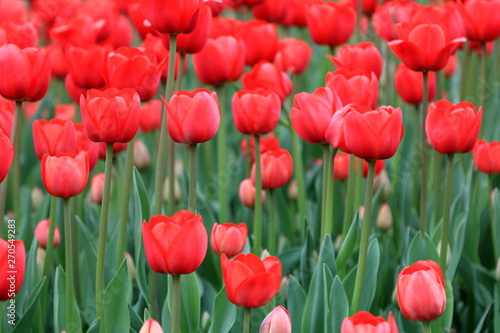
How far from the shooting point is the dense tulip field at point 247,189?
1.25m

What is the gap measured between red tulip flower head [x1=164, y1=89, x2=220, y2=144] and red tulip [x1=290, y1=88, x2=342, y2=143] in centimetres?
19

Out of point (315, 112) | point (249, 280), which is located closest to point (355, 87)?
point (315, 112)

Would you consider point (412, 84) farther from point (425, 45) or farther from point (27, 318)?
point (27, 318)

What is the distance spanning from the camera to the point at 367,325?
3.26 feet

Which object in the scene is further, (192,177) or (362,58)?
(362,58)

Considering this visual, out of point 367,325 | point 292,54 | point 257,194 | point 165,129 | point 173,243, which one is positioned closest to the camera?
point 367,325

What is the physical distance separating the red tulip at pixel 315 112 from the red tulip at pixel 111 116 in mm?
327

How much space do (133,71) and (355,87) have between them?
1.50 feet

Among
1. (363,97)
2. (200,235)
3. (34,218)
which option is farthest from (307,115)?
(34,218)

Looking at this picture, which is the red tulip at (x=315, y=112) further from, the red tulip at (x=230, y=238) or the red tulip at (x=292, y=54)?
the red tulip at (x=292, y=54)

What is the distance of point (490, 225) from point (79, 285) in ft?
3.60

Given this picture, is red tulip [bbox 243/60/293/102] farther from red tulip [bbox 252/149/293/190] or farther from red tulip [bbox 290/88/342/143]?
red tulip [bbox 290/88/342/143]

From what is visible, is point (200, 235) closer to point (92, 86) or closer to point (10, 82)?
point (10, 82)

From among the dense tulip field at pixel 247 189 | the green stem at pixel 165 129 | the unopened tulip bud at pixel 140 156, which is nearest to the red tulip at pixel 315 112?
the dense tulip field at pixel 247 189
